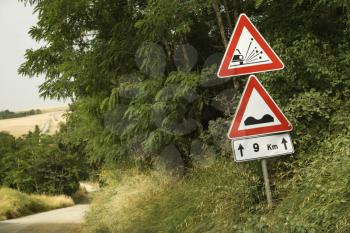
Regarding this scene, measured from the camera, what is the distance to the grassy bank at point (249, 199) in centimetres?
471

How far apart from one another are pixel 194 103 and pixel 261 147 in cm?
452

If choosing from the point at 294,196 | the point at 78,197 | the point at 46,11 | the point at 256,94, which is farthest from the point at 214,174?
the point at 78,197

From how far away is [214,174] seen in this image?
7469mm

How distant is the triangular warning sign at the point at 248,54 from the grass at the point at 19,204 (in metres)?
18.4

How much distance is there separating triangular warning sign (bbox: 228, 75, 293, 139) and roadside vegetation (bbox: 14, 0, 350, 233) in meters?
0.72

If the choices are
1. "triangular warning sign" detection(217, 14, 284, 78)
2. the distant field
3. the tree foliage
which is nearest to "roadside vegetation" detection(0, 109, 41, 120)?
the distant field

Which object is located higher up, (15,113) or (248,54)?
(248,54)

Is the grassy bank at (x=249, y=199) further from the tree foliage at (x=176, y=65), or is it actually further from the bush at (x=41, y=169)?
the bush at (x=41, y=169)

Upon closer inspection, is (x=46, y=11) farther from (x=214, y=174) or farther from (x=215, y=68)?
(x=214, y=174)

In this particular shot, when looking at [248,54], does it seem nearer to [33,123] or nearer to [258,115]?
[258,115]

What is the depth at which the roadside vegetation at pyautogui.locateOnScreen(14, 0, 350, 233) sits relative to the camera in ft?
19.5

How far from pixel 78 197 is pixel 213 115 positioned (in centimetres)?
3171

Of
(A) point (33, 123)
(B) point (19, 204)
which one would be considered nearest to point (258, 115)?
(B) point (19, 204)

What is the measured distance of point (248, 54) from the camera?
5195mm
